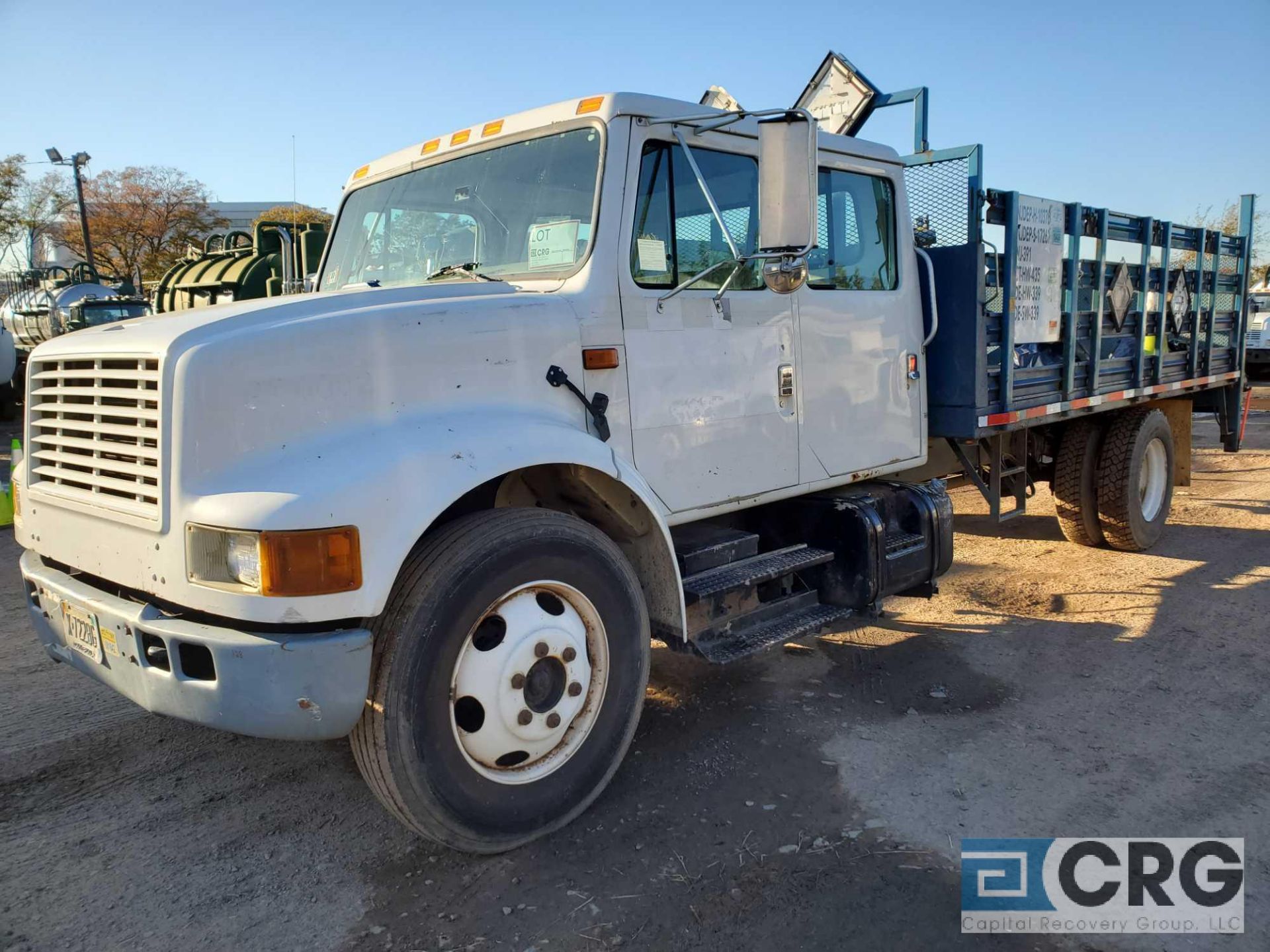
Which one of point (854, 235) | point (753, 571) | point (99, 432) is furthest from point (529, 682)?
point (854, 235)

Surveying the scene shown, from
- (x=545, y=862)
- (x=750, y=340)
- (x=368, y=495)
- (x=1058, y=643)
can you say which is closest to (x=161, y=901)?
(x=545, y=862)

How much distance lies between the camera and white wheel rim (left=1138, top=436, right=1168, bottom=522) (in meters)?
6.80

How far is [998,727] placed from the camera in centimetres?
383

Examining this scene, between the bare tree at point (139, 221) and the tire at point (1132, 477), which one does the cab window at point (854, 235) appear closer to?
the tire at point (1132, 477)

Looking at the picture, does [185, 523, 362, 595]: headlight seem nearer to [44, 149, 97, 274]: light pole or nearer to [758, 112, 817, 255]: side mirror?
[758, 112, 817, 255]: side mirror

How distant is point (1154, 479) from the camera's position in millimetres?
6898

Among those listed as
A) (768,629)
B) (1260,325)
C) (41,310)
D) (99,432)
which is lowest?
(768,629)

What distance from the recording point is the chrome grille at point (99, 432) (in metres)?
2.58

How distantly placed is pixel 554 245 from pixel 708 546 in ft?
4.33

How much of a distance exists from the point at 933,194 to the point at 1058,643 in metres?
2.49

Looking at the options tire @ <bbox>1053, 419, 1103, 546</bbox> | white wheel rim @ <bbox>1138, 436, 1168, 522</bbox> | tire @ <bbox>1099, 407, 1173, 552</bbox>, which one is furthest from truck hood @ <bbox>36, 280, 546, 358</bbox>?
white wheel rim @ <bbox>1138, 436, 1168, 522</bbox>

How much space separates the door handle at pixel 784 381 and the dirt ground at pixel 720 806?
54.6 inches

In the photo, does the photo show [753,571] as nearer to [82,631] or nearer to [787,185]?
[787,185]

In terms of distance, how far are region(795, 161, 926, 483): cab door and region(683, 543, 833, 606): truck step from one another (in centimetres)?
33
